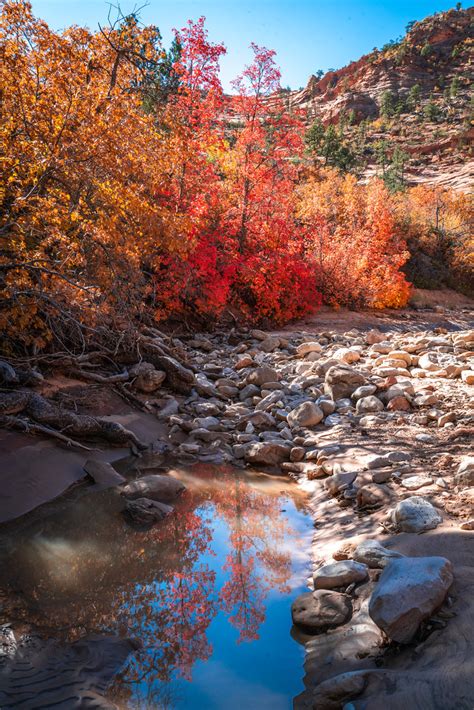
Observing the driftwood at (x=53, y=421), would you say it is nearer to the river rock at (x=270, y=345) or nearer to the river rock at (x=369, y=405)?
the river rock at (x=369, y=405)

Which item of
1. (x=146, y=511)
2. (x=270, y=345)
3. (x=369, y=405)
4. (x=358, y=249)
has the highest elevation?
(x=358, y=249)

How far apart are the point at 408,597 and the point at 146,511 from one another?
2880 millimetres

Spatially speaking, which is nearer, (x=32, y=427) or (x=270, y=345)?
(x=32, y=427)

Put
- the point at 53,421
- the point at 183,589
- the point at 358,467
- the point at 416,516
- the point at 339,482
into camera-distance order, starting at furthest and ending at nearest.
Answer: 1. the point at 53,421
2. the point at 358,467
3. the point at 339,482
4. the point at 416,516
5. the point at 183,589

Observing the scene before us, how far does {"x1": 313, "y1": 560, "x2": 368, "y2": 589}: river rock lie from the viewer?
3322mm

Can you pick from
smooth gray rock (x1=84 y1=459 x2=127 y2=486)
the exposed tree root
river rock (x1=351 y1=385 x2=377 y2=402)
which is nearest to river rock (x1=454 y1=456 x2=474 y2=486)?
river rock (x1=351 y1=385 x2=377 y2=402)

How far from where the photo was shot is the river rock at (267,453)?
629cm

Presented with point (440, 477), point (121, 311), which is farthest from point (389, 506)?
point (121, 311)

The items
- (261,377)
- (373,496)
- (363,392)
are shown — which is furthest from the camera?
(261,377)

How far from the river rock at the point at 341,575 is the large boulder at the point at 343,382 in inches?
186

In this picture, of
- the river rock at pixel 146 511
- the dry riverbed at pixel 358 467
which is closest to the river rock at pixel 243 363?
the dry riverbed at pixel 358 467

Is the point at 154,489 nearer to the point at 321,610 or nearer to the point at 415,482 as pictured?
the point at 321,610

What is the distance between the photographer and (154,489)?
17.1ft

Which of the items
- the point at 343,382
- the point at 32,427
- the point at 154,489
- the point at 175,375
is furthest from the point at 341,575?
the point at 175,375
